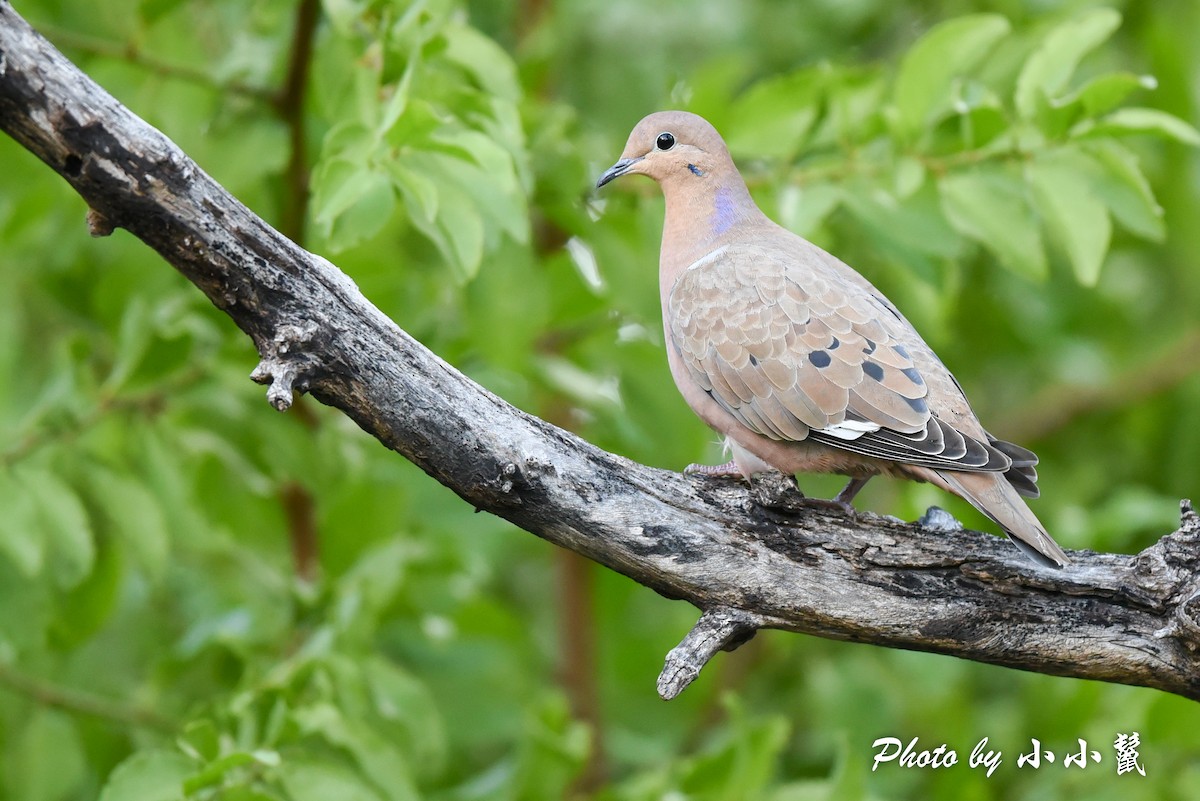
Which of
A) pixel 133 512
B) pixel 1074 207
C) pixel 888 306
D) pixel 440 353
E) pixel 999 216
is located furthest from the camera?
pixel 440 353

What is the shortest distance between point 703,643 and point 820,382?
73cm

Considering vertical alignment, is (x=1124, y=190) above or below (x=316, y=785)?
above

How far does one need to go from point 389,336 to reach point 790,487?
0.92 metres

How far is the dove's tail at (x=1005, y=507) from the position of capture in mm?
2740

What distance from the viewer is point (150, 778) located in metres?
2.92

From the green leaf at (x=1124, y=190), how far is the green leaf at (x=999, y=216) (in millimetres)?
203

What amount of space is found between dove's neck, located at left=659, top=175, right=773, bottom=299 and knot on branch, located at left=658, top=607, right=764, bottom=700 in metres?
1.12

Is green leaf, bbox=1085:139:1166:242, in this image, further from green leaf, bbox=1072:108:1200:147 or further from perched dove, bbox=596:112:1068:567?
perched dove, bbox=596:112:1068:567

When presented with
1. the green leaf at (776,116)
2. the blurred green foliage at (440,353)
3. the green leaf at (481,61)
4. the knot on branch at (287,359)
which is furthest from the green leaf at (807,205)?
the knot on branch at (287,359)

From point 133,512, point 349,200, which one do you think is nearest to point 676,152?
point 349,200

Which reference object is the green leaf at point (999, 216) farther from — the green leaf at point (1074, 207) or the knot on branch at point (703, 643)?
the knot on branch at point (703, 643)

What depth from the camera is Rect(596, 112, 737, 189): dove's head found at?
3.67 metres

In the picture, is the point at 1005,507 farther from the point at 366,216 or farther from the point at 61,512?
the point at 61,512

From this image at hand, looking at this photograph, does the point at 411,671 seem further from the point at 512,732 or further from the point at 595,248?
the point at 595,248
